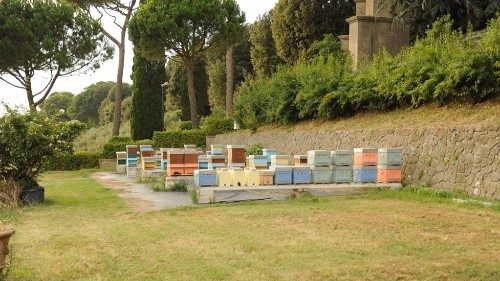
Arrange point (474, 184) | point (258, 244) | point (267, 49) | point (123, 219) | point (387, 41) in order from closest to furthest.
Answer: point (258, 244), point (123, 219), point (474, 184), point (387, 41), point (267, 49)

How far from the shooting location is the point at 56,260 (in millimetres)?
6934

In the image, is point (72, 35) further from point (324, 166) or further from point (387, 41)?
point (324, 166)

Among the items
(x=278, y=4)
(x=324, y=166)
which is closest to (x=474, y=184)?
(x=324, y=166)

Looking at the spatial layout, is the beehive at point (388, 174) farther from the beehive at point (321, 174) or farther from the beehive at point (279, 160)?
the beehive at point (279, 160)

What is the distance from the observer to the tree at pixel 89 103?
8200cm

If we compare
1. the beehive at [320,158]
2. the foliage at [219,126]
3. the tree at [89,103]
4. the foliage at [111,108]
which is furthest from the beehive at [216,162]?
the tree at [89,103]

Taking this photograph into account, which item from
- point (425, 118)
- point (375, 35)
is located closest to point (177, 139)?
point (375, 35)

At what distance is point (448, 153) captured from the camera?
12836mm

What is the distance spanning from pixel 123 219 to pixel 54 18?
2558 cm

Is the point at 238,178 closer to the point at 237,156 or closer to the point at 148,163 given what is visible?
the point at 237,156

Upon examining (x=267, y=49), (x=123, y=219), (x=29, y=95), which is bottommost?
(x=123, y=219)

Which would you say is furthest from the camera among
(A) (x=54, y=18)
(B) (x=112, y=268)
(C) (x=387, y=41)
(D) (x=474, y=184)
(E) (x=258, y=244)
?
(A) (x=54, y=18)

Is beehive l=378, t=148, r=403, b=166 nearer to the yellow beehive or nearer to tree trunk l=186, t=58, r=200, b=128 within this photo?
the yellow beehive

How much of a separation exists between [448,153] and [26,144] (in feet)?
30.7
